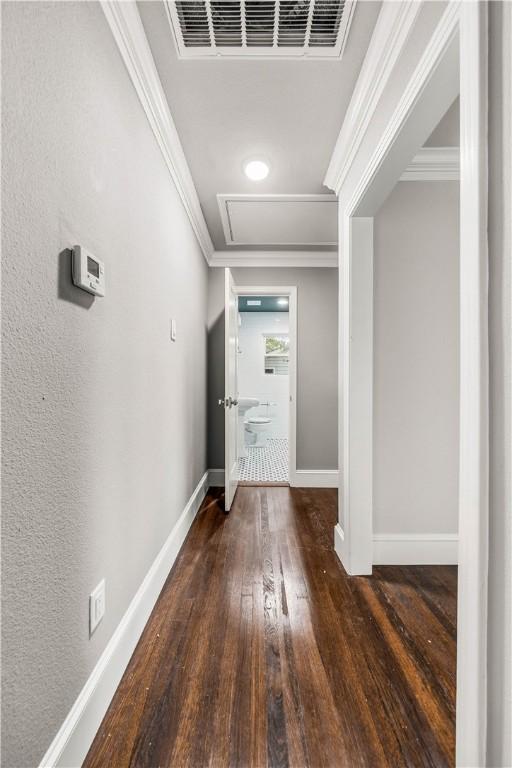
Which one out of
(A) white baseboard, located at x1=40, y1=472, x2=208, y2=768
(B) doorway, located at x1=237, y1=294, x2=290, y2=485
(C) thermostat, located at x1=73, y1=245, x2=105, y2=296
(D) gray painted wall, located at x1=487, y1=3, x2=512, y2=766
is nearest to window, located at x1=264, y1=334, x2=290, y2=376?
(B) doorway, located at x1=237, y1=294, x2=290, y2=485

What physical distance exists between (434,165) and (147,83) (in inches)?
61.1

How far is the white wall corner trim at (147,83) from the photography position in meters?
1.18

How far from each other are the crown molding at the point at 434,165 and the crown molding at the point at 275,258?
4.99ft

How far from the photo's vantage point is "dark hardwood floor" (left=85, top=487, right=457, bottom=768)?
101 centimetres

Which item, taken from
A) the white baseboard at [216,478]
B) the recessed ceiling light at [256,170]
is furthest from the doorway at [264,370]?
the recessed ceiling light at [256,170]

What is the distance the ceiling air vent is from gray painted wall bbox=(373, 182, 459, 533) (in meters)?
0.92

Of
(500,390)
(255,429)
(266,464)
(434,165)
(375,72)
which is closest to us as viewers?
(500,390)

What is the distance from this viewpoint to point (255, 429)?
5.53 metres

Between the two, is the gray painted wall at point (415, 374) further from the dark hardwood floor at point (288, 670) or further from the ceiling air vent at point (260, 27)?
the ceiling air vent at point (260, 27)

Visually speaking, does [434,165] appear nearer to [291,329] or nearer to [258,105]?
[258,105]

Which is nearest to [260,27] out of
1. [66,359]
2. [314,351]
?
[66,359]

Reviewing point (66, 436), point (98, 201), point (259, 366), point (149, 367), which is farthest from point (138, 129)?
point (259, 366)

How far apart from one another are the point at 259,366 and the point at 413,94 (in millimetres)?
5402

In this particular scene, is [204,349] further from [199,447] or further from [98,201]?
[98,201]
